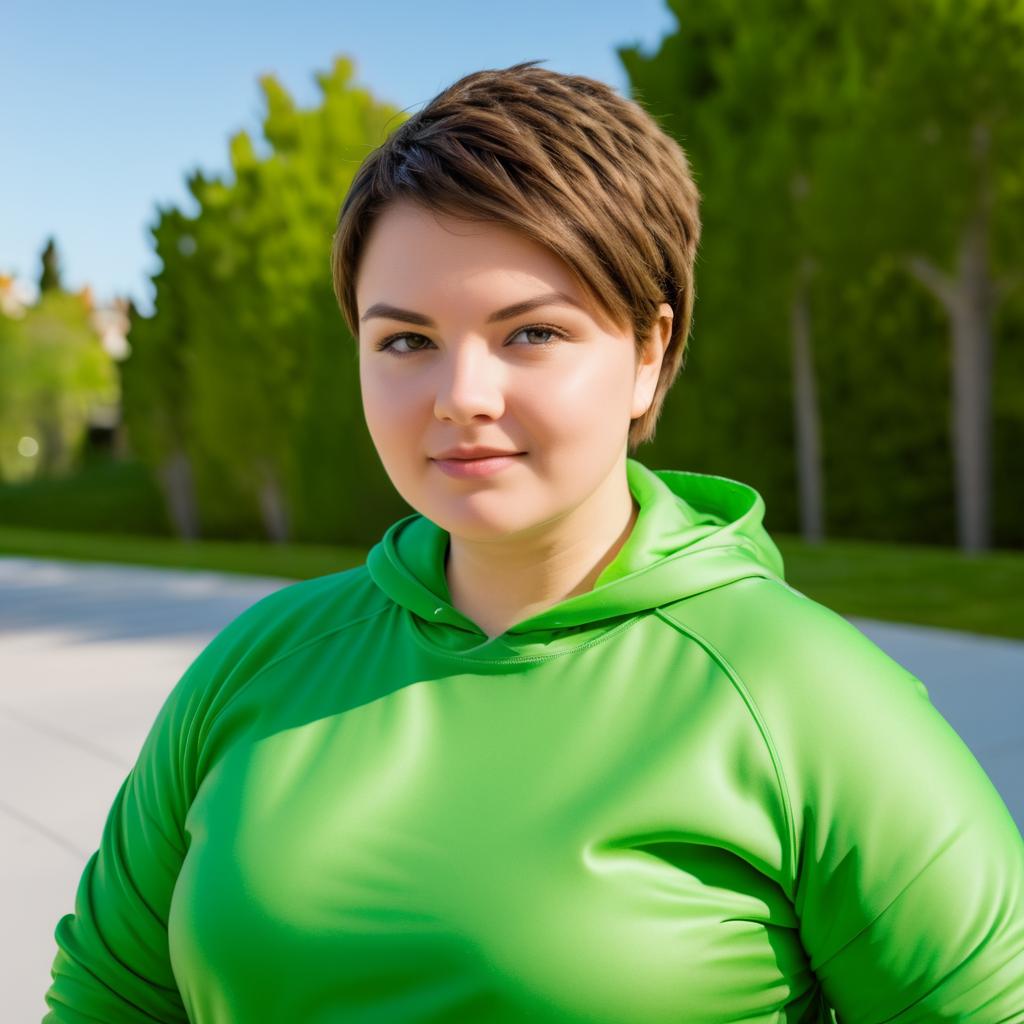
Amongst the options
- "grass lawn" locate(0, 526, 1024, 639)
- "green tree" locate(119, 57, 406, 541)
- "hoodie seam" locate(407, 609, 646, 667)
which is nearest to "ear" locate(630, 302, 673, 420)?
"hoodie seam" locate(407, 609, 646, 667)

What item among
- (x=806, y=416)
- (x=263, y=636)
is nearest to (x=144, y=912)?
(x=263, y=636)

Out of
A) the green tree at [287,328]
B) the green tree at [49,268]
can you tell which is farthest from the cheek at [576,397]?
the green tree at [49,268]

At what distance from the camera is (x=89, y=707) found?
5219 millimetres

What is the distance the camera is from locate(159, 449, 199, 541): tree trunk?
1900 centimetres

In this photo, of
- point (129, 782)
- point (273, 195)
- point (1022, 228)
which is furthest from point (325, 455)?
point (129, 782)

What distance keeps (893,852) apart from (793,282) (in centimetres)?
1044

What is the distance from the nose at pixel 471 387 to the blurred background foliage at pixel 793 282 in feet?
21.6

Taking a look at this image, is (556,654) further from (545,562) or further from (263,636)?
(263,636)

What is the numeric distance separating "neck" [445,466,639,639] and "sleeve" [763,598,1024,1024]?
0.28 m

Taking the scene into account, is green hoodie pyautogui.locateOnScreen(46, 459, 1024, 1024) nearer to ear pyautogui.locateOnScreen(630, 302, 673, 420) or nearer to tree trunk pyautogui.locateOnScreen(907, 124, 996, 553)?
ear pyautogui.locateOnScreen(630, 302, 673, 420)

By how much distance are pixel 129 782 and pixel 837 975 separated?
83cm

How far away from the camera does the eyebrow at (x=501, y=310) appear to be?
1.10 m

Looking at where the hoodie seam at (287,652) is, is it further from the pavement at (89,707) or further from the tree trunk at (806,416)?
the tree trunk at (806,416)

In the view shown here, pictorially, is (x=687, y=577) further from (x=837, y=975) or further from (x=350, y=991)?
(x=350, y=991)
